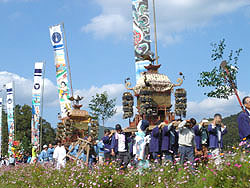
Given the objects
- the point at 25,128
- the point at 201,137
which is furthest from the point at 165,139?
the point at 25,128

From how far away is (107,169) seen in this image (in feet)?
29.0

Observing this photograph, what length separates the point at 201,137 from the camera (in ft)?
36.4

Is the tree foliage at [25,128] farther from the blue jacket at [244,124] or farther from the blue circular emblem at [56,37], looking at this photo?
the blue jacket at [244,124]

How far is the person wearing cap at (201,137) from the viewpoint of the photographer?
10.9 metres

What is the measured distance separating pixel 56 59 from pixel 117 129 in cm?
1452

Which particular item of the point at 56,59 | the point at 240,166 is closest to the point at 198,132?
the point at 240,166

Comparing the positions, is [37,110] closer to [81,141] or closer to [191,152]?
[81,141]

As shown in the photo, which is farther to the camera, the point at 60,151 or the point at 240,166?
the point at 60,151

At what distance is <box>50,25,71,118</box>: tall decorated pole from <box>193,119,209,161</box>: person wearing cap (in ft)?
49.3

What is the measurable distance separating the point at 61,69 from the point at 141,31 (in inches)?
257

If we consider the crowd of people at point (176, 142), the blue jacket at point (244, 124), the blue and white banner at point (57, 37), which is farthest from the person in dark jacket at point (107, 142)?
the blue and white banner at point (57, 37)

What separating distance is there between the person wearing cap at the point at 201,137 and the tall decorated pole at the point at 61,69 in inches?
592

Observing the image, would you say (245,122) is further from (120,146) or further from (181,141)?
(120,146)

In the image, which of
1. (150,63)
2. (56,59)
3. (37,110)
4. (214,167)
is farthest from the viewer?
(37,110)
